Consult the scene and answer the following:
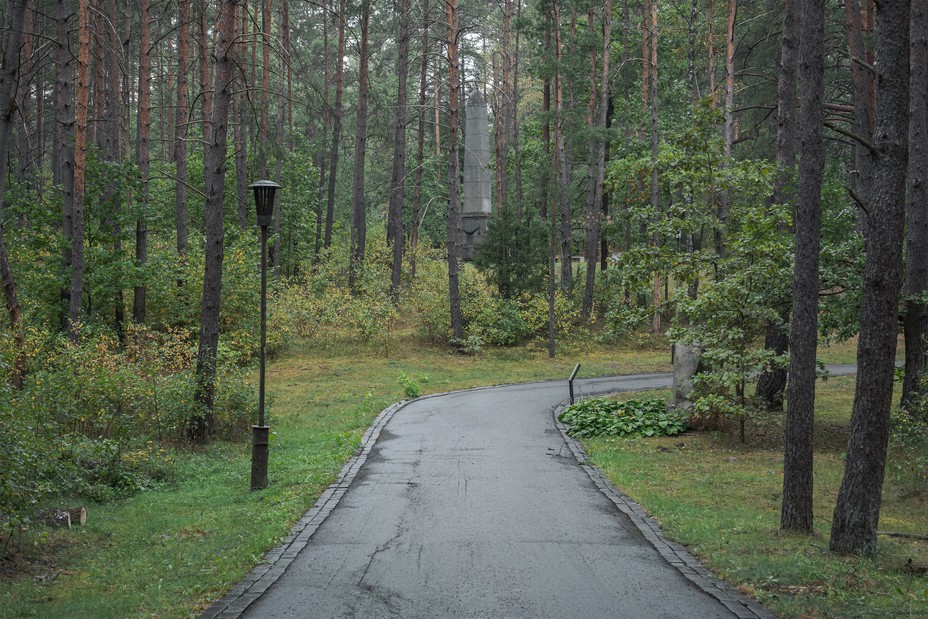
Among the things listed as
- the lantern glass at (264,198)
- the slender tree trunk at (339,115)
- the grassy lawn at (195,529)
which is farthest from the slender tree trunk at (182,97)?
the lantern glass at (264,198)

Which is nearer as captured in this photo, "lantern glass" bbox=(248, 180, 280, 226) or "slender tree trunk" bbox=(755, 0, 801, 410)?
"lantern glass" bbox=(248, 180, 280, 226)

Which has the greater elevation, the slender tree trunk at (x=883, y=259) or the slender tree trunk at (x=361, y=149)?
the slender tree trunk at (x=361, y=149)

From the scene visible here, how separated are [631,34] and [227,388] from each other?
2986cm

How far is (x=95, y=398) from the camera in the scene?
13367 mm

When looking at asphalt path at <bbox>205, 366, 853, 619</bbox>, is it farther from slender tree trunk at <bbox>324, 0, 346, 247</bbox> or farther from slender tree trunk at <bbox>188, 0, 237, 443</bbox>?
slender tree trunk at <bbox>324, 0, 346, 247</bbox>

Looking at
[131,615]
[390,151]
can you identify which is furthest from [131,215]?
[390,151]

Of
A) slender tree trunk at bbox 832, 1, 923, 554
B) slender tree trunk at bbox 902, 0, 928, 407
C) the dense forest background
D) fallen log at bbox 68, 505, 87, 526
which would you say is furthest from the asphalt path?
slender tree trunk at bbox 902, 0, 928, 407

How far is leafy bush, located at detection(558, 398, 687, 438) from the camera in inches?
698

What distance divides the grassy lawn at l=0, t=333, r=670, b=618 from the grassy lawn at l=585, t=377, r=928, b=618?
459cm

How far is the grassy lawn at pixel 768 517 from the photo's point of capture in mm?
7262

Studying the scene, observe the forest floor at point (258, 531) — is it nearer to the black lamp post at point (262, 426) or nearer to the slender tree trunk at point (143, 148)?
the black lamp post at point (262, 426)

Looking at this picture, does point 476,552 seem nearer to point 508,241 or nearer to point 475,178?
point 508,241

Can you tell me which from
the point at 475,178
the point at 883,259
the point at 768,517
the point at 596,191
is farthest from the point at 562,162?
the point at 883,259

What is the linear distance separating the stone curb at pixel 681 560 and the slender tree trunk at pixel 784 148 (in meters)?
4.67
